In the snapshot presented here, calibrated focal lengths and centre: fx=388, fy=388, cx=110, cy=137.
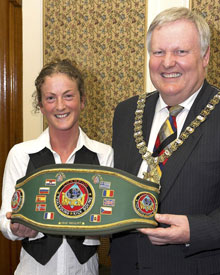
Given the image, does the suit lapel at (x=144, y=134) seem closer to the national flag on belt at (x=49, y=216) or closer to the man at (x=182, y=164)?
the man at (x=182, y=164)

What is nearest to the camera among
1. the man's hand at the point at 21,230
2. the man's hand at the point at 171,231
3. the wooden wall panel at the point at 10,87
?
the man's hand at the point at 171,231

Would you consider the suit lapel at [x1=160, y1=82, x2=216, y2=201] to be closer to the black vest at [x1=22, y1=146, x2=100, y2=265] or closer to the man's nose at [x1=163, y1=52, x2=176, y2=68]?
the man's nose at [x1=163, y1=52, x2=176, y2=68]

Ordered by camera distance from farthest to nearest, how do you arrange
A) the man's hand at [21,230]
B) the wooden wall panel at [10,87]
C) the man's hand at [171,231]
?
the wooden wall panel at [10,87]
the man's hand at [21,230]
the man's hand at [171,231]

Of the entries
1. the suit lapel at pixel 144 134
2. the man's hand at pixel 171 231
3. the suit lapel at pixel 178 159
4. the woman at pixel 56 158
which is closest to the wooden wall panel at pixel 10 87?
the woman at pixel 56 158

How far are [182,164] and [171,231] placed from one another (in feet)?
0.80

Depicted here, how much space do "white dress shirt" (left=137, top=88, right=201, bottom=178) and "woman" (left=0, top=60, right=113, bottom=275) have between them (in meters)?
0.20

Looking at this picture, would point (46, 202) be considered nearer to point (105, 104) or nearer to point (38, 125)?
point (105, 104)

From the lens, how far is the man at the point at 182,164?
1.29m

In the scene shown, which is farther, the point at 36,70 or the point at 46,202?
the point at 36,70

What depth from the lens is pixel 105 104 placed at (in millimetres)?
3176

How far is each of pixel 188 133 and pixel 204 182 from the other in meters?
0.18

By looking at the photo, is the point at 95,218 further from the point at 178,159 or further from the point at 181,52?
the point at 181,52

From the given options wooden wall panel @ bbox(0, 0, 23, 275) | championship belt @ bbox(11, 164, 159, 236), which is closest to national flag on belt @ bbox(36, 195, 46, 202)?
championship belt @ bbox(11, 164, 159, 236)

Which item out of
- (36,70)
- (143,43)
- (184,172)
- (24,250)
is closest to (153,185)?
(184,172)
